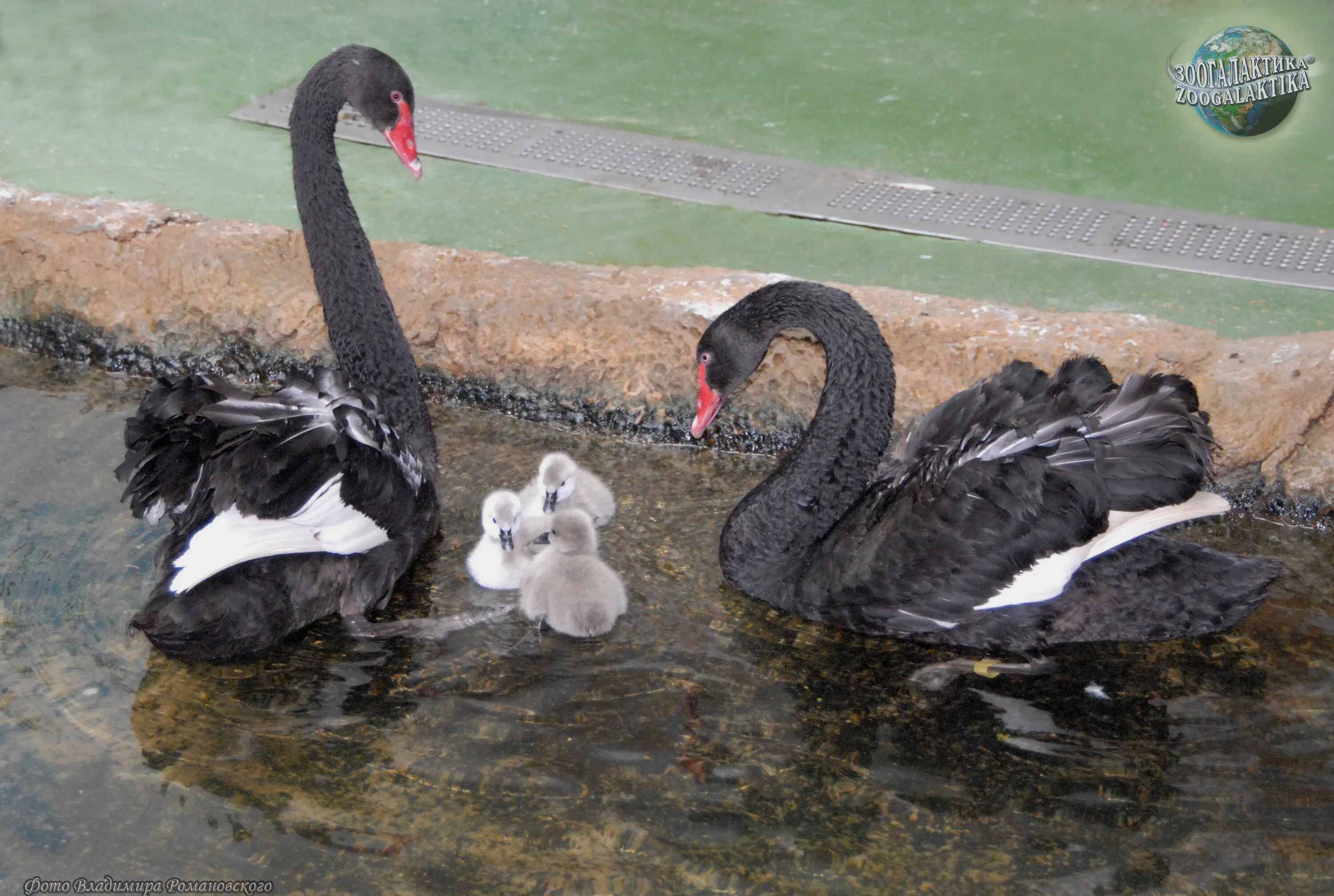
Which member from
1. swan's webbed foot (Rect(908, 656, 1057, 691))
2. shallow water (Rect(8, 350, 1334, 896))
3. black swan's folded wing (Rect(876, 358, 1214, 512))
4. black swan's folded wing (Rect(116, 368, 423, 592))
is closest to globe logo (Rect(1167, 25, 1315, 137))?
shallow water (Rect(8, 350, 1334, 896))

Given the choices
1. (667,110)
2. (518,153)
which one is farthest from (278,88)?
(667,110)

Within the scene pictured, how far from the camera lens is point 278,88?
5.43 meters

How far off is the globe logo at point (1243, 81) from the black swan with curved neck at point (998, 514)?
2497mm

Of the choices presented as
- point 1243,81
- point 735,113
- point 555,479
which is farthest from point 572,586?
point 1243,81

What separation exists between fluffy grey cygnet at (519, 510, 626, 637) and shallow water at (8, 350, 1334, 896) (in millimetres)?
58

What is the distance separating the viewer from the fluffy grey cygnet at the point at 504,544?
2883 millimetres

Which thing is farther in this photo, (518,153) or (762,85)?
(762,85)

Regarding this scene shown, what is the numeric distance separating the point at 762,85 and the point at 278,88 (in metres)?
1.94

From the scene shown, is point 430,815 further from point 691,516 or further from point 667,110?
point 667,110

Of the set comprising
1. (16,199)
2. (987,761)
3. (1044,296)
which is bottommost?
(987,761)

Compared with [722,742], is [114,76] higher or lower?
higher

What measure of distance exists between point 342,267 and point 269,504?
2.91 feet

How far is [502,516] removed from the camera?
287cm

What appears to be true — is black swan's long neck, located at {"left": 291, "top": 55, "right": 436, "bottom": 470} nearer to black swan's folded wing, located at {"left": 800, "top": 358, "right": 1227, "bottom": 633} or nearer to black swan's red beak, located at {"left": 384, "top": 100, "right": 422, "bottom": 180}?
black swan's red beak, located at {"left": 384, "top": 100, "right": 422, "bottom": 180}
